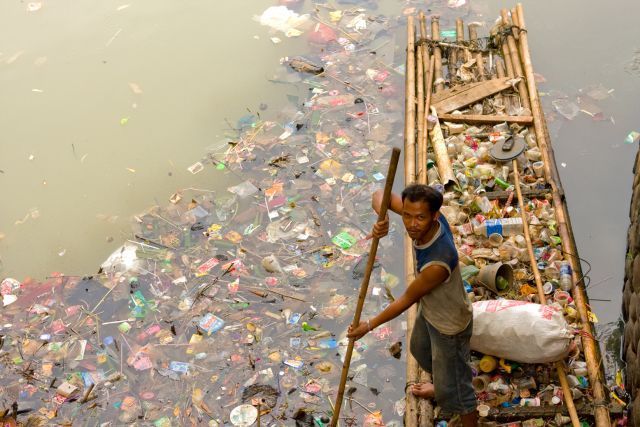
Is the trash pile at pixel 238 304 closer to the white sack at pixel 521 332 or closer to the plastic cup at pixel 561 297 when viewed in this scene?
the white sack at pixel 521 332

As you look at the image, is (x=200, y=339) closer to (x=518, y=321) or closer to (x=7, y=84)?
(x=518, y=321)

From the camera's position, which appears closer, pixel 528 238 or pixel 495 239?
pixel 528 238

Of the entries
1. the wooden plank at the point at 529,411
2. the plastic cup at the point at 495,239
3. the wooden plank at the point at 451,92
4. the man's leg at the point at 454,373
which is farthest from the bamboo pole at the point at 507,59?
the man's leg at the point at 454,373

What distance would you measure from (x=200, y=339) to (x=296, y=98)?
2.64 meters

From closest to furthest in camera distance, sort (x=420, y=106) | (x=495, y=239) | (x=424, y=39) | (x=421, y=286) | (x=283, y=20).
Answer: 1. (x=421, y=286)
2. (x=495, y=239)
3. (x=420, y=106)
4. (x=424, y=39)
5. (x=283, y=20)

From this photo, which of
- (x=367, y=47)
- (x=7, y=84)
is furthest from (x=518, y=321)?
(x=7, y=84)

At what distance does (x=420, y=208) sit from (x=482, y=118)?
2.74 meters

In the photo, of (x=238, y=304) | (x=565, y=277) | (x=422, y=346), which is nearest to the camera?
(x=422, y=346)

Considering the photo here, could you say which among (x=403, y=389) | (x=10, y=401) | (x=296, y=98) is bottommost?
(x=10, y=401)

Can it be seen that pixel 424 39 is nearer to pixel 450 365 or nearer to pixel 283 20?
pixel 283 20

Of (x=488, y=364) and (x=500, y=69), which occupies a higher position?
(x=500, y=69)

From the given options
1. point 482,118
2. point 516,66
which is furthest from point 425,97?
point 516,66

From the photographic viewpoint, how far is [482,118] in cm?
489

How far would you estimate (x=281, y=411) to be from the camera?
144 inches
